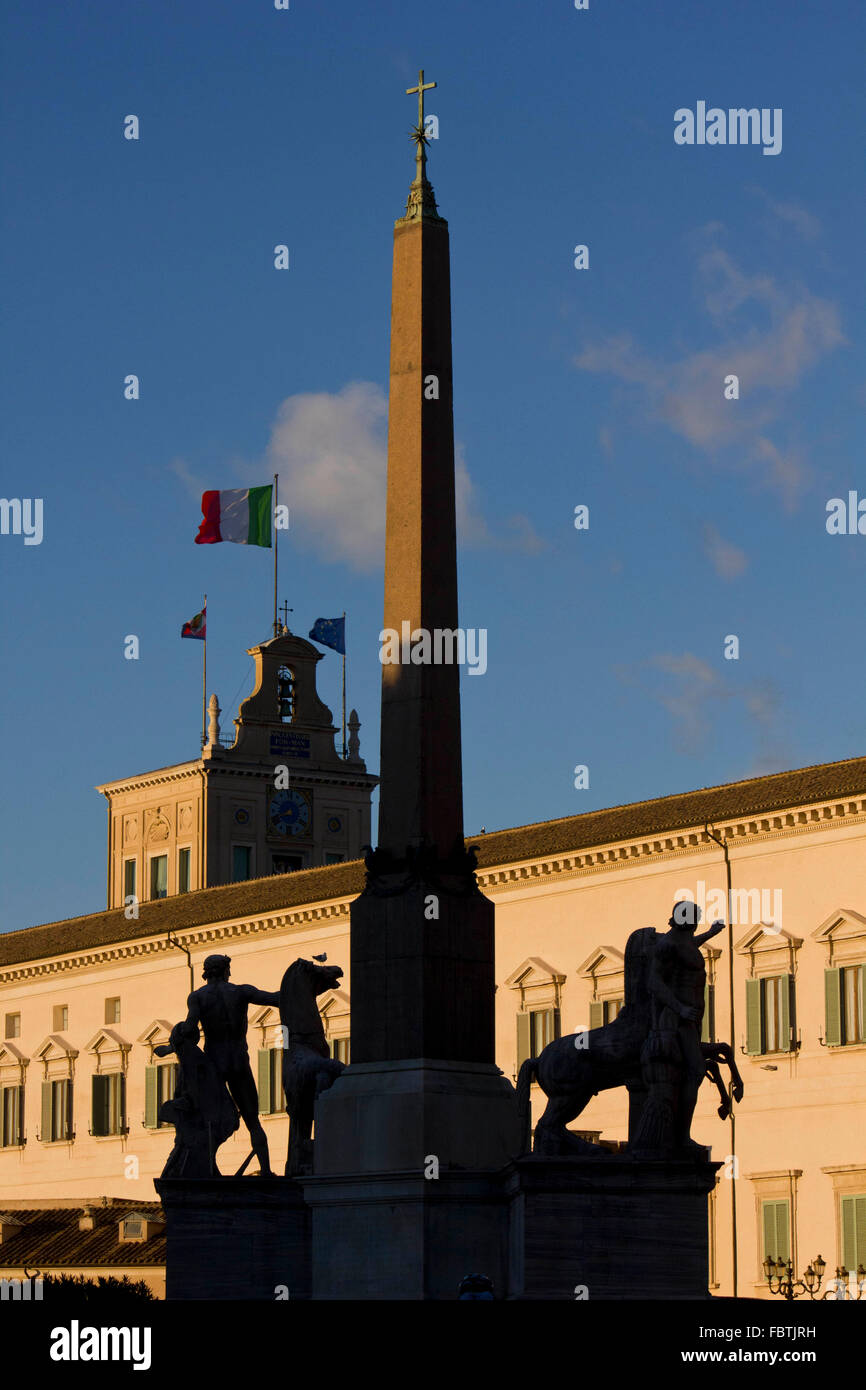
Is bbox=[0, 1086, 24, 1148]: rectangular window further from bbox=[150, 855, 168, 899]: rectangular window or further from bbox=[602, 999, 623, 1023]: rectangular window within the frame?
bbox=[602, 999, 623, 1023]: rectangular window

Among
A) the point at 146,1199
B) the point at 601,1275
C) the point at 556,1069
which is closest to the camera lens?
the point at 601,1275

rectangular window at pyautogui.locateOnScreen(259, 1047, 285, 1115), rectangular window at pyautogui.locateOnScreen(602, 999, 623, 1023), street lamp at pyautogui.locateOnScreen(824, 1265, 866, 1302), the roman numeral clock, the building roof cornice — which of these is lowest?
street lamp at pyautogui.locateOnScreen(824, 1265, 866, 1302)

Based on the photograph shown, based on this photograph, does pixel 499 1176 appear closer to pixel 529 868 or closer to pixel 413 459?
pixel 413 459

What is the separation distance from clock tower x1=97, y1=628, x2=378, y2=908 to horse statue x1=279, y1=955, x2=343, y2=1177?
53681mm

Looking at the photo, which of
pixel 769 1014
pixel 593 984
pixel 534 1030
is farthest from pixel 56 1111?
pixel 769 1014

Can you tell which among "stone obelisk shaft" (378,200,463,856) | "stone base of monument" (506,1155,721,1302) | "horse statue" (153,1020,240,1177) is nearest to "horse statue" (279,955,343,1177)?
"horse statue" (153,1020,240,1177)

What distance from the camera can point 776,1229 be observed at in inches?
→ 1807

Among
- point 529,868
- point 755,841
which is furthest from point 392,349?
point 529,868

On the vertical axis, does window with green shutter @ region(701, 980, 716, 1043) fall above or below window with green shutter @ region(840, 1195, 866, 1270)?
above

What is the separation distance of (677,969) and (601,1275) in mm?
2908

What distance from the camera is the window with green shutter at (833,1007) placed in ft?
149

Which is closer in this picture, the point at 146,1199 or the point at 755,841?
the point at 755,841

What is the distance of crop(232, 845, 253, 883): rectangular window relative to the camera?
83.6 meters

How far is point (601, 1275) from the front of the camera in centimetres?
2409
